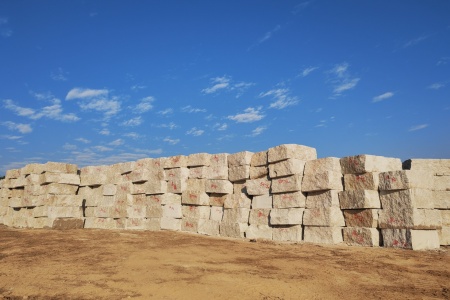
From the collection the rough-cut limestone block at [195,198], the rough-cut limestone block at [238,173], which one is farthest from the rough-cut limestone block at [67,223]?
the rough-cut limestone block at [238,173]

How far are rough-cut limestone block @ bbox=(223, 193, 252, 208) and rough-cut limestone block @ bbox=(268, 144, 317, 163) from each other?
1.45 m

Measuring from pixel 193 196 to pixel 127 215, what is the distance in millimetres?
3167

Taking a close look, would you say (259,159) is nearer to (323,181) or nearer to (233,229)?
(233,229)

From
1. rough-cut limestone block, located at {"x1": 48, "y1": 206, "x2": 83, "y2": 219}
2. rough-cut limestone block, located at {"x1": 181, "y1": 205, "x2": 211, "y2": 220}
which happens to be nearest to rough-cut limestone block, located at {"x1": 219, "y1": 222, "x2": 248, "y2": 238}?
rough-cut limestone block, located at {"x1": 181, "y1": 205, "x2": 211, "y2": 220}

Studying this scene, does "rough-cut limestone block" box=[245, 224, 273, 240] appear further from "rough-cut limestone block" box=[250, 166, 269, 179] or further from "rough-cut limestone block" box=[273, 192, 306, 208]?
"rough-cut limestone block" box=[250, 166, 269, 179]

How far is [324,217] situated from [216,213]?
12.3 feet

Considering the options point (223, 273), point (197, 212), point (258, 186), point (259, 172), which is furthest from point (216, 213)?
point (223, 273)

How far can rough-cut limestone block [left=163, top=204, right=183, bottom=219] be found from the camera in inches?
443

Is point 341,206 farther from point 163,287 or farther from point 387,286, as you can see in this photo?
point 163,287

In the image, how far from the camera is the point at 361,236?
7.41 meters

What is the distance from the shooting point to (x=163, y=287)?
412 centimetres

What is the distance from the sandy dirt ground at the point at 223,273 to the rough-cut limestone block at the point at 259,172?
272 cm

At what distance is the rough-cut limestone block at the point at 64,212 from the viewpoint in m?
13.6

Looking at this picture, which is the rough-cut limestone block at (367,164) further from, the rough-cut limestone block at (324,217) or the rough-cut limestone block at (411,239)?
the rough-cut limestone block at (411,239)
